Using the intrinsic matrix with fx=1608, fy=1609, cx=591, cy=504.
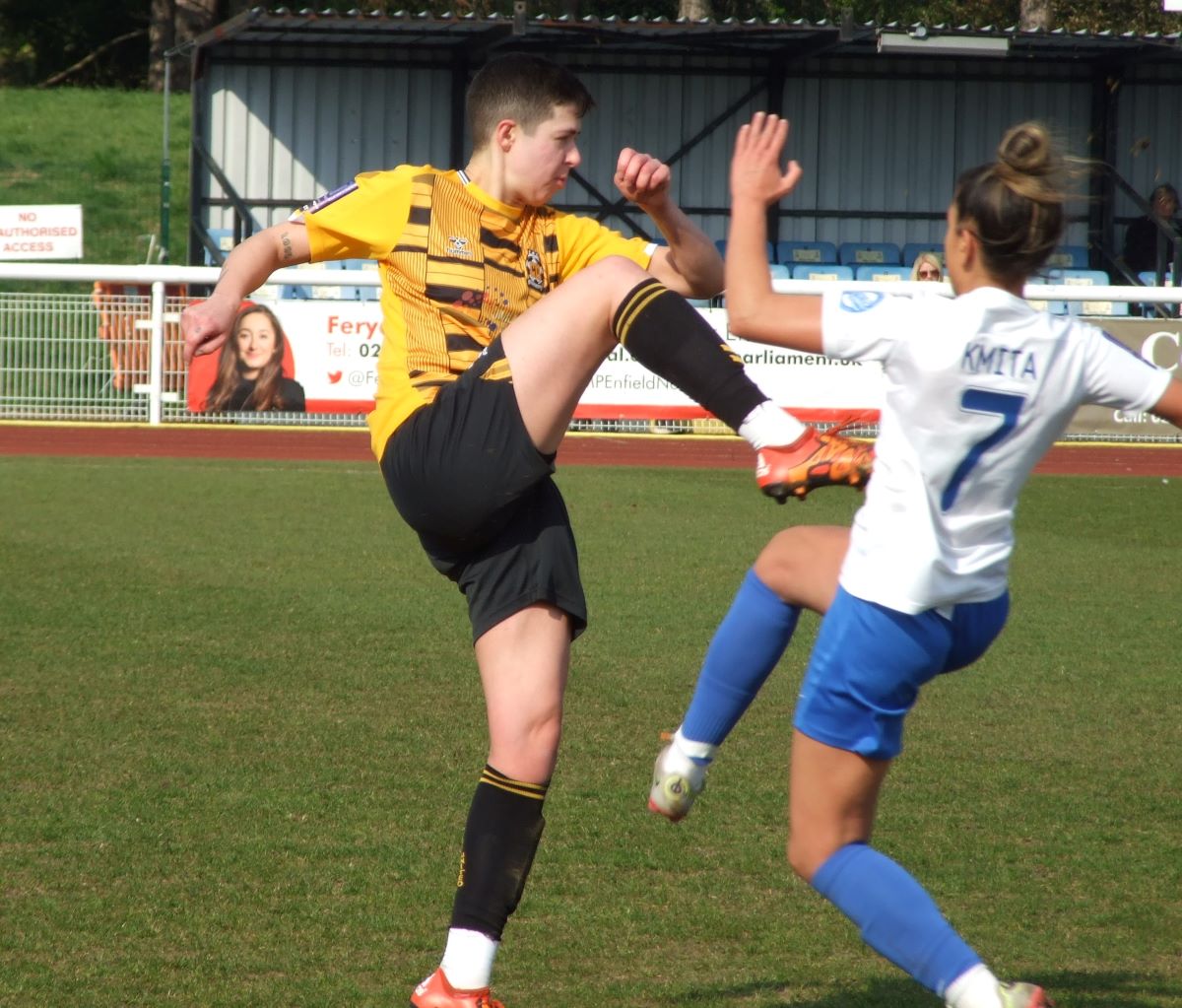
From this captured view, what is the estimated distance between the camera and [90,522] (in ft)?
33.6

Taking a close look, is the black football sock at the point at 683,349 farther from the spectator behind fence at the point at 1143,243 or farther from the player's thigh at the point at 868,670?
the spectator behind fence at the point at 1143,243

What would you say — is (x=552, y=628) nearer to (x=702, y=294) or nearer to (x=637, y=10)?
(x=702, y=294)

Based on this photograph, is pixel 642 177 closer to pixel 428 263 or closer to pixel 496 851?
pixel 428 263

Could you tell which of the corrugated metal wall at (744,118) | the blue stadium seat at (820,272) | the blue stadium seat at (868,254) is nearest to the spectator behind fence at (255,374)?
the blue stadium seat at (820,272)

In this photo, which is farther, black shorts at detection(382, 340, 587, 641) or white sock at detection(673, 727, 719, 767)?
white sock at detection(673, 727, 719, 767)

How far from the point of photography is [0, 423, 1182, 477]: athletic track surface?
14.9 m

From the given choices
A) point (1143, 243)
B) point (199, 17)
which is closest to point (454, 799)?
point (1143, 243)

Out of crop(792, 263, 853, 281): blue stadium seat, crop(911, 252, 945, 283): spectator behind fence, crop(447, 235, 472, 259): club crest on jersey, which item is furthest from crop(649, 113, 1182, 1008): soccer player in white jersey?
crop(792, 263, 853, 281): blue stadium seat

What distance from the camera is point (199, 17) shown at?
36.8 m

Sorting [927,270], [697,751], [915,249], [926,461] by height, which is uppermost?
[915,249]

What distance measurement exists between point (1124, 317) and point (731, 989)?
13473 mm

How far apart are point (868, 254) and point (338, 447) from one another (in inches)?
471

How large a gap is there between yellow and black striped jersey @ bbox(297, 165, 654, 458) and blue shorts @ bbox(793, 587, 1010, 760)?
1057mm

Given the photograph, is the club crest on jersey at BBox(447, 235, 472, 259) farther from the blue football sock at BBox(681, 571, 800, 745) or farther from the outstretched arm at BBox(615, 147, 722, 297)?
the blue football sock at BBox(681, 571, 800, 745)
